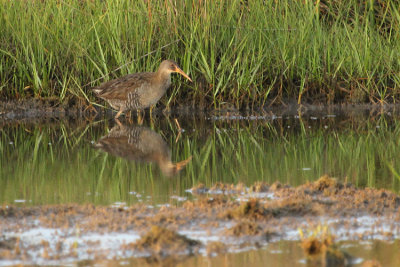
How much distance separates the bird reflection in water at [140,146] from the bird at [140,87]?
647 mm

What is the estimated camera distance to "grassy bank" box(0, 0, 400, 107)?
11883 mm

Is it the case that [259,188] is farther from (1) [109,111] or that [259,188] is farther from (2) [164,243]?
(1) [109,111]

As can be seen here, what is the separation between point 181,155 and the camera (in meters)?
8.64

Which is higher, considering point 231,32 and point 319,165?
point 231,32

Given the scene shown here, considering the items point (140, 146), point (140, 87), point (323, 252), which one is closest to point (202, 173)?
point (140, 146)

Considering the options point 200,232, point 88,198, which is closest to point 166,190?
point 88,198

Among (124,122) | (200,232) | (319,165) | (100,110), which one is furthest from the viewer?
(100,110)

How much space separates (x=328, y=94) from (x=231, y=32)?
1947mm

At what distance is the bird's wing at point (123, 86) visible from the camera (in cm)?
1134

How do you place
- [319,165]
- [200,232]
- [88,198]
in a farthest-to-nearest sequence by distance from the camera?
[319,165], [88,198], [200,232]

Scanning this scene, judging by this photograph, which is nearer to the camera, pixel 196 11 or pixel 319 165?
pixel 319 165

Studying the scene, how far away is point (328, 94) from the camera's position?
42.0ft

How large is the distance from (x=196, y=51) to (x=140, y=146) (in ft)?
10.2

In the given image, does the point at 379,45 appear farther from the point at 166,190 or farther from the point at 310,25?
the point at 166,190
